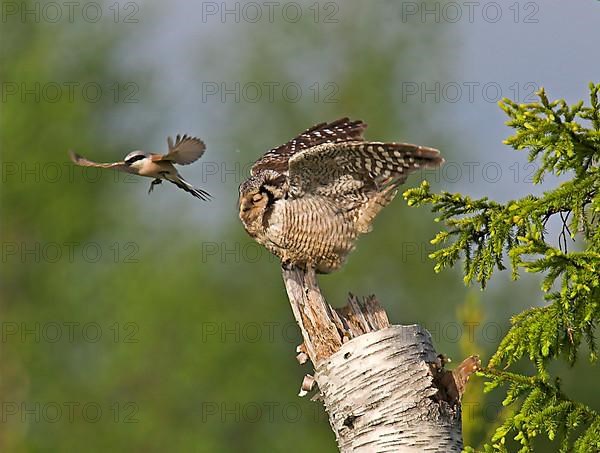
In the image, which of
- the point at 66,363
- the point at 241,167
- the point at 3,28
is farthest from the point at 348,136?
the point at 3,28

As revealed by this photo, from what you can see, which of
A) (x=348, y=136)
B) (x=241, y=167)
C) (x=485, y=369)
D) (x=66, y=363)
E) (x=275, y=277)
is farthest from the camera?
(x=66, y=363)

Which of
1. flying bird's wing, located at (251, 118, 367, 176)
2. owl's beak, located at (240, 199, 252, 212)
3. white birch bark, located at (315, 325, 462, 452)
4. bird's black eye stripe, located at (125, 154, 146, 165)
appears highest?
bird's black eye stripe, located at (125, 154, 146, 165)

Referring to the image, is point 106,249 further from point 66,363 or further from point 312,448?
point 312,448

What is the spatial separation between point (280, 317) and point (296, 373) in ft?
3.84

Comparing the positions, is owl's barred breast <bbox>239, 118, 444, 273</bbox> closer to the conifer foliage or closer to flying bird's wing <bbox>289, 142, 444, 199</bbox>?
flying bird's wing <bbox>289, 142, 444, 199</bbox>

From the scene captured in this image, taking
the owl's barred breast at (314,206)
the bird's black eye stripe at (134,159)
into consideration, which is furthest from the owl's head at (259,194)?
the bird's black eye stripe at (134,159)

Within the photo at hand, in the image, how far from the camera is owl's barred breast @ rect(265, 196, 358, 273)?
17.3ft

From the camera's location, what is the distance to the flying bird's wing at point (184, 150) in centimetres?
583

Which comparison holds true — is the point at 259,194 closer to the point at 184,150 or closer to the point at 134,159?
the point at 184,150

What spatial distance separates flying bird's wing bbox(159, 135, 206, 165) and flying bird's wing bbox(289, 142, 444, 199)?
31.8 inches

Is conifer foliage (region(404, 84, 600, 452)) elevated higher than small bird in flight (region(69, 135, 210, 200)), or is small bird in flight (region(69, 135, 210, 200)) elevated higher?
small bird in flight (region(69, 135, 210, 200))

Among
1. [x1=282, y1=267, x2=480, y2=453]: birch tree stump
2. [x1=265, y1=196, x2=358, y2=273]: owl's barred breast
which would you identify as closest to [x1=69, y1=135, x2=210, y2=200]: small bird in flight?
[x1=265, y1=196, x2=358, y2=273]: owl's barred breast

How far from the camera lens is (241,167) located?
18312 millimetres

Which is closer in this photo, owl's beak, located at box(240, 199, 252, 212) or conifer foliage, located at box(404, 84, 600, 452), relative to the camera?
conifer foliage, located at box(404, 84, 600, 452)
